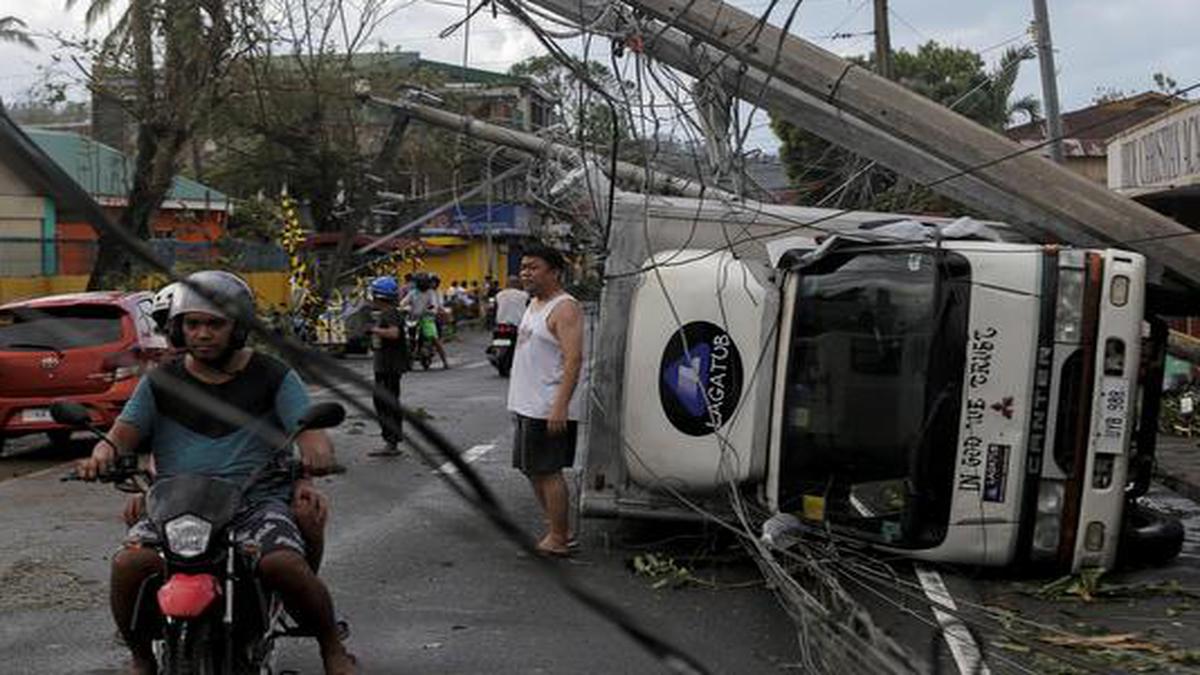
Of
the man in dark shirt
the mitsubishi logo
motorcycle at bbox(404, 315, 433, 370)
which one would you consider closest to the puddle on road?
the man in dark shirt

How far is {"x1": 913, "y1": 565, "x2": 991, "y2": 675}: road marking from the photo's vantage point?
525 centimetres

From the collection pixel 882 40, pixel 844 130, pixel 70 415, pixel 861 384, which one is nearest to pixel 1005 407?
pixel 861 384

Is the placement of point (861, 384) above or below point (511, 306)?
above

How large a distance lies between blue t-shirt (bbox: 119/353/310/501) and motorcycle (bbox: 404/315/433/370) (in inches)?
760

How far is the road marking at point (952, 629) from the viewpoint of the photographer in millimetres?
5247

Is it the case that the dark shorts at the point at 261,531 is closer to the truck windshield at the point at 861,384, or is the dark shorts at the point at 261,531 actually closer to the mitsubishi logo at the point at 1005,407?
the truck windshield at the point at 861,384

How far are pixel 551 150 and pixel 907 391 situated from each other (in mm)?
5008

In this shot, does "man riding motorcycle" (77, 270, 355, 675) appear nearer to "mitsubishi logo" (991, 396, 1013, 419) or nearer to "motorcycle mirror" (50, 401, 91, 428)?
"motorcycle mirror" (50, 401, 91, 428)

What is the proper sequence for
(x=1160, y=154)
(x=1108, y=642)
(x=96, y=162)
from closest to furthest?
1. (x=1108, y=642)
2. (x=1160, y=154)
3. (x=96, y=162)

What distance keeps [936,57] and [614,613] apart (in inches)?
1545

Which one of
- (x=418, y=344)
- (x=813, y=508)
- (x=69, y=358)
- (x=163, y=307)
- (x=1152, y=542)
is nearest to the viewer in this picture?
(x=163, y=307)

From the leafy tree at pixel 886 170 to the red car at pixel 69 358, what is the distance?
20.6 feet

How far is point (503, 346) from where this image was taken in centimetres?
2155

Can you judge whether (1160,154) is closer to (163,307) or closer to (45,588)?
(45,588)
